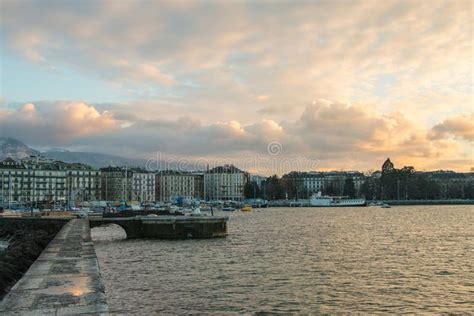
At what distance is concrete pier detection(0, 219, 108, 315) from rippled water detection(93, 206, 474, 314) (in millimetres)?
3090

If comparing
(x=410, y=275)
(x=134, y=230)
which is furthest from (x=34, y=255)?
(x=134, y=230)

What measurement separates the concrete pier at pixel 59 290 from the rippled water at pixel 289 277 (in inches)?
122

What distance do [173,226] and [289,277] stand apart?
120 feet

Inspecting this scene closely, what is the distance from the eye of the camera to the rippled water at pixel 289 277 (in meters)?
27.7

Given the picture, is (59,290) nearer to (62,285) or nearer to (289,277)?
(62,285)

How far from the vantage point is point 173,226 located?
2761 inches

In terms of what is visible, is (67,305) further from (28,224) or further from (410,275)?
(28,224)

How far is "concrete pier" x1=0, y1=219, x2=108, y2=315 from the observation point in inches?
679

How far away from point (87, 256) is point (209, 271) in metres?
11.3

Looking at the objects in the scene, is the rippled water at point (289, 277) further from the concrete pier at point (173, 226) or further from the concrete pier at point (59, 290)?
the concrete pier at point (173, 226)

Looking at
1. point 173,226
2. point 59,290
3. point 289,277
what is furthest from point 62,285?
point 173,226

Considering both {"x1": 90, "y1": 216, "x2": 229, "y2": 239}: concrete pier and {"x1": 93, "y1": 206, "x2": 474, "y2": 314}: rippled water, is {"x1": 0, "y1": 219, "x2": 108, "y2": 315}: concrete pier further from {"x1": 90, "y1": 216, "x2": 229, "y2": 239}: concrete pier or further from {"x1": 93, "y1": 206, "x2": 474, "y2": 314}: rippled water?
{"x1": 90, "y1": 216, "x2": 229, "y2": 239}: concrete pier

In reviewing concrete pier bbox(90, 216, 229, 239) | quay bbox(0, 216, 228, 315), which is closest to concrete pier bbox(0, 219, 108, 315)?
quay bbox(0, 216, 228, 315)

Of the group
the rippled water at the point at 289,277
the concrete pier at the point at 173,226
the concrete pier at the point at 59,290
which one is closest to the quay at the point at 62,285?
the concrete pier at the point at 59,290
